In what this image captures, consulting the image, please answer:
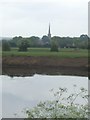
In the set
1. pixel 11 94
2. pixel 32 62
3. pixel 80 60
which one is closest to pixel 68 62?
pixel 80 60

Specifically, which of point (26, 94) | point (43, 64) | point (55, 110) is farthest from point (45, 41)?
A: point (55, 110)

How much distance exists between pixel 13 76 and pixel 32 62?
2620 millimetres

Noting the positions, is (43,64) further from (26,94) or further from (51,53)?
(26,94)

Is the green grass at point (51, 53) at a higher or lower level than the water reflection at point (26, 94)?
higher

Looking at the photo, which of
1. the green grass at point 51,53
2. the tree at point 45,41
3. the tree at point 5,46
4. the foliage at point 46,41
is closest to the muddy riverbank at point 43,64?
the green grass at point 51,53

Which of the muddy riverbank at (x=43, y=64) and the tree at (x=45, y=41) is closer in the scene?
the muddy riverbank at (x=43, y=64)

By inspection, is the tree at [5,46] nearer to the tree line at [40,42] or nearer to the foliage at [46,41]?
the tree line at [40,42]

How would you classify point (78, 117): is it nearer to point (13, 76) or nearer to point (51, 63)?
point (13, 76)

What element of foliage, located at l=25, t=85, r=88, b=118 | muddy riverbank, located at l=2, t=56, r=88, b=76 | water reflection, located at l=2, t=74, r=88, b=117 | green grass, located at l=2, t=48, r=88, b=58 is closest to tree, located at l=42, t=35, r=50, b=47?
green grass, located at l=2, t=48, r=88, b=58

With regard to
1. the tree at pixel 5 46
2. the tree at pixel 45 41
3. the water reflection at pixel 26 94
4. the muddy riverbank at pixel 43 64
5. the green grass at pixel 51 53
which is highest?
the tree at pixel 45 41

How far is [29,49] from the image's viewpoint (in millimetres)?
14766

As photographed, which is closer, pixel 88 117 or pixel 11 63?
pixel 88 117

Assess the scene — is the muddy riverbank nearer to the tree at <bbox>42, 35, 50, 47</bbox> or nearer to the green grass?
the green grass

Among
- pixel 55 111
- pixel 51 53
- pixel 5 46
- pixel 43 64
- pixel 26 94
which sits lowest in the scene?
pixel 26 94
